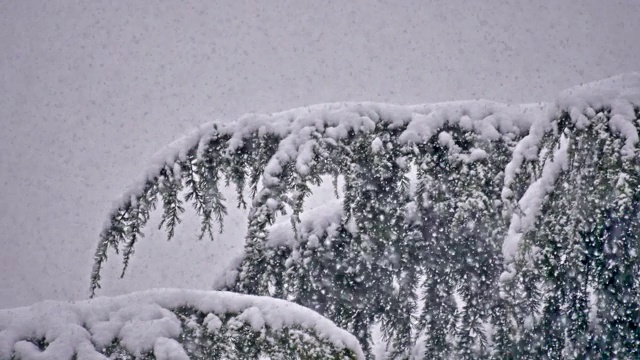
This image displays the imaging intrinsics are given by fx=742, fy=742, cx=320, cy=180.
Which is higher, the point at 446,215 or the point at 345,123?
the point at 345,123

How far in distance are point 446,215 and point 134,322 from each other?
1.08 metres

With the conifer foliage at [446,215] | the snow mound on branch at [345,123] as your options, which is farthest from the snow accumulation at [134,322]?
the snow mound on branch at [345,123]

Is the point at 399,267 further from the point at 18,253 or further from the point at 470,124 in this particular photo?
the point at 18,253

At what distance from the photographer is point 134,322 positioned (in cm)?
147

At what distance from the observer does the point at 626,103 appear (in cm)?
185

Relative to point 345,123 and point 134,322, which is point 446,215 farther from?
point 134,322

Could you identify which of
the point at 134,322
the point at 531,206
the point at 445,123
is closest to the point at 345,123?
the point at 445,123

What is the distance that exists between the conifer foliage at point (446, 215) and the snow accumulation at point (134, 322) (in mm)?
494

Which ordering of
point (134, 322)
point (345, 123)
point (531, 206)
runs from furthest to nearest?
point (345, 123)
point (531, 206)
point (134, 322)

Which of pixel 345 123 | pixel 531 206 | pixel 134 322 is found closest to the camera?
pixel 134 322

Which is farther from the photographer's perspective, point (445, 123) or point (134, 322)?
point (445, 123)

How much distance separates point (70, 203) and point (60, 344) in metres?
77.5

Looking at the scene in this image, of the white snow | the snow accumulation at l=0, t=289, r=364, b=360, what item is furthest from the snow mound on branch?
the snow accumulation at l=0, t=289, r=364, b=360

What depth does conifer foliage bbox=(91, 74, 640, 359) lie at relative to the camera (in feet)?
6.12
